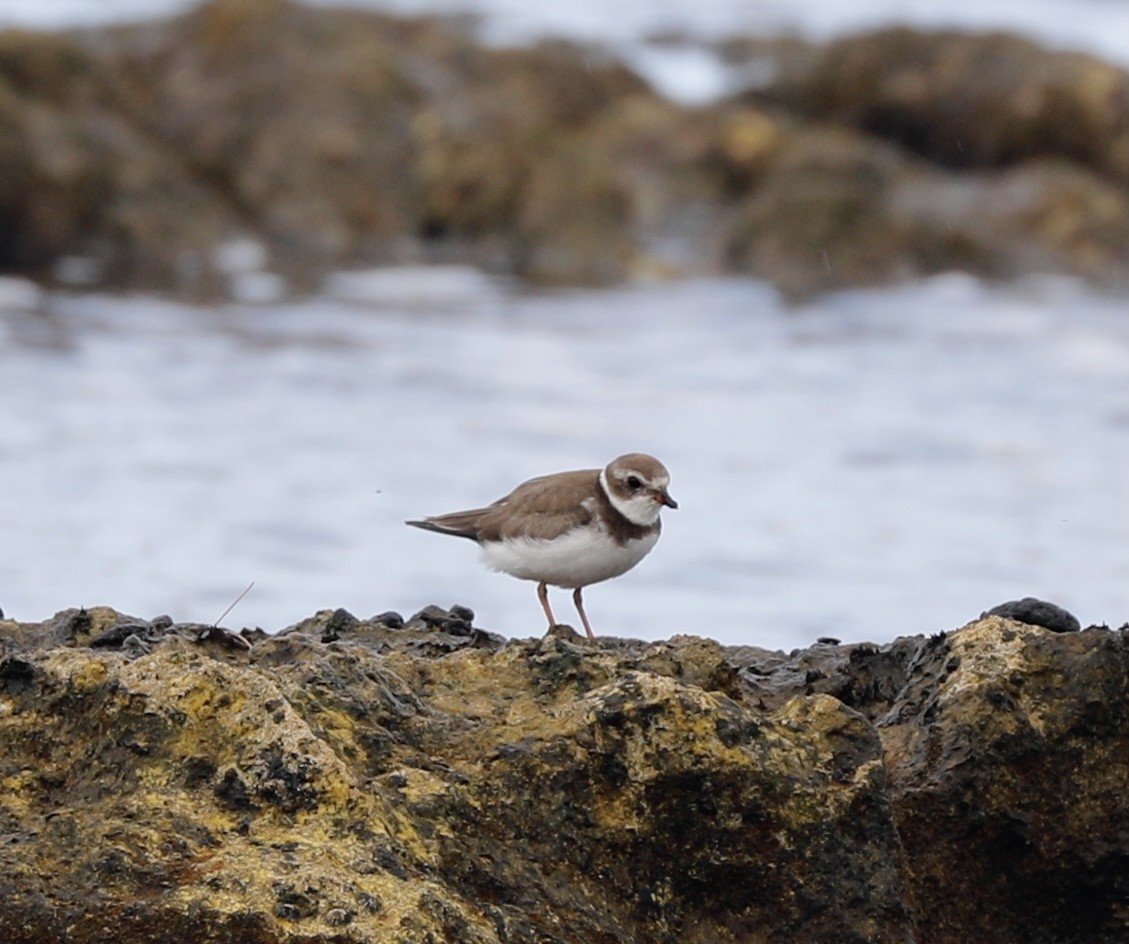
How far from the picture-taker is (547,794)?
440 cm

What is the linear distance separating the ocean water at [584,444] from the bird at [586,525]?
204cm

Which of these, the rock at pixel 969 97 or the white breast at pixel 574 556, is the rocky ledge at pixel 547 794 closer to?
the white breast at pixel 574 556

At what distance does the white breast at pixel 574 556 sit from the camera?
6.73 m

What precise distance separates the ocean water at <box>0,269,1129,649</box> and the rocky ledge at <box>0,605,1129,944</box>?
404 cm

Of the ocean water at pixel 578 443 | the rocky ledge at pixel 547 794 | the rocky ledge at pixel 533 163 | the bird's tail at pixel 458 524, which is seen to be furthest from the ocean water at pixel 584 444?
the rocky ledge at pixel 547 794

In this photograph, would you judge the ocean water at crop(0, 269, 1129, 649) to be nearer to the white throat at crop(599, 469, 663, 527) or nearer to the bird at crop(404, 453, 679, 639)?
the bird at crop(404, 453, 679, 639)

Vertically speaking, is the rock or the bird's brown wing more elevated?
the rock

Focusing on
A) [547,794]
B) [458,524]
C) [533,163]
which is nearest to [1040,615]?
[547,794]

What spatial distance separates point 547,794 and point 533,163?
1737cm

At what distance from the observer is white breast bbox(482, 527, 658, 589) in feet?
22.1

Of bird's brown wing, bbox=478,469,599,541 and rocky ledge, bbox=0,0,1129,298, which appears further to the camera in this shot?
rocky ledge, bbox=0,0,1129,298

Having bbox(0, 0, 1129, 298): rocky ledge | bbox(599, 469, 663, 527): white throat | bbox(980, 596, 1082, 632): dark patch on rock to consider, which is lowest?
bbox(980, 596, 1082, 632): dark patch on rock

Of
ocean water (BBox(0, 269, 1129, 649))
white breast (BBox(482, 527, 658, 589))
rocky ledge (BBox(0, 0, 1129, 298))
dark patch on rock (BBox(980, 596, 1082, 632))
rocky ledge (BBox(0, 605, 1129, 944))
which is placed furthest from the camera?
rocky ledge (BBox(0, 0, 1129, 298))

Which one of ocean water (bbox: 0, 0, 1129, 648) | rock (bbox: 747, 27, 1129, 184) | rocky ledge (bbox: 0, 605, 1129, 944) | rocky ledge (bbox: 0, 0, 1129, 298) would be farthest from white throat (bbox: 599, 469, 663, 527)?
rock (bbox: 747, 27, 1129, 184)
